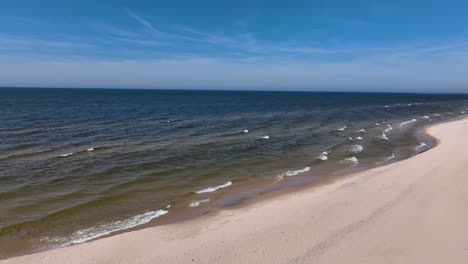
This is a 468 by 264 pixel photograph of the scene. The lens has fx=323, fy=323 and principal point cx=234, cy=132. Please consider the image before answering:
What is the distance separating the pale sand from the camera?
9.43m

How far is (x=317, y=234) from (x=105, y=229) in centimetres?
772

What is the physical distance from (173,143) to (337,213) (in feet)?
61.5

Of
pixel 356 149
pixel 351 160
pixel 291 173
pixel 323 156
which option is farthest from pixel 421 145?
pixel 291 173

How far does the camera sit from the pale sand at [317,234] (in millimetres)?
9430

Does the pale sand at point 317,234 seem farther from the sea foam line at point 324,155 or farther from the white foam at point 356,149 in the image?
the white foam at point 356,149

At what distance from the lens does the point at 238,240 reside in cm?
1048

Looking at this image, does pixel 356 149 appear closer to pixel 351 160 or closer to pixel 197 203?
pixel 351 160

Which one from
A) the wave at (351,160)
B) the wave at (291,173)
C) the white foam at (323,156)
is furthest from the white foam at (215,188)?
the wave at (351,160)

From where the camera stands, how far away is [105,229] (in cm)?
1211

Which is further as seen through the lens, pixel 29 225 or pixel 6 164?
pixel 6 164

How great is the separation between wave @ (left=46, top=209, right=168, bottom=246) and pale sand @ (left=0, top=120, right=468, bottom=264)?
2.94ft

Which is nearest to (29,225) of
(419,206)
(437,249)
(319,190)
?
(319,190)

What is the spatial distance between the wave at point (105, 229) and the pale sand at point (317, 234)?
2.94ft

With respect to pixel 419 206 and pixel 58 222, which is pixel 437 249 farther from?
pixel 58 222
